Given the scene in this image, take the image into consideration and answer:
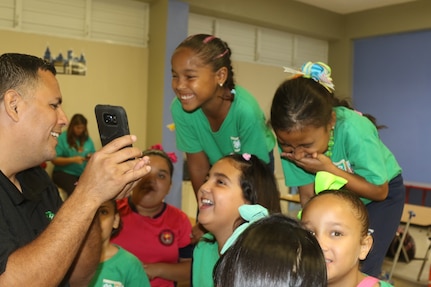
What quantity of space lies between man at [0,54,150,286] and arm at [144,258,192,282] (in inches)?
26.2

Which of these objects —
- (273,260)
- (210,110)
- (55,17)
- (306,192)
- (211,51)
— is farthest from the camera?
(55,17)

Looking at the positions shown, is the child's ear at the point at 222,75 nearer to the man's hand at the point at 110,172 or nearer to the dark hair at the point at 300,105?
the dark hair at the point at 300,105

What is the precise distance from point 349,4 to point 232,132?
5863mm

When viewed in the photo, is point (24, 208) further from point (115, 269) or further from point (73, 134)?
point (73, 134)

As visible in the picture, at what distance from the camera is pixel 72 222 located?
1.15 metres

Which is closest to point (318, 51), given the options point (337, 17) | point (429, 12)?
point (337, 17)

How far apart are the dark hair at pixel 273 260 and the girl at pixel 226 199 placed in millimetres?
937

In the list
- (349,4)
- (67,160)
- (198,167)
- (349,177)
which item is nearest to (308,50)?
(349,4)

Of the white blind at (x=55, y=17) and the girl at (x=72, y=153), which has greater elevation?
the white blind at (x=55, y=17)

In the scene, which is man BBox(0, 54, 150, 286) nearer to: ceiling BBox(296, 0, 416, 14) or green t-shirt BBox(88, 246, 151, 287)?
green t-shirt BBox(88, 246, 151, 287)

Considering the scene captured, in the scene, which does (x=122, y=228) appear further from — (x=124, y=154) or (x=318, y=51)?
(x=318, y=51)

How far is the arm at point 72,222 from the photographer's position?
109 centimetres

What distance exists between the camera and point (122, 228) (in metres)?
2.44

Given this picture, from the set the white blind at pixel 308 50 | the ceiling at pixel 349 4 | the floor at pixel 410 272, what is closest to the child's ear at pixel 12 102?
the floor at pixel 410 272
